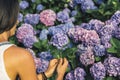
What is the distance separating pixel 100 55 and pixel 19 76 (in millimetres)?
861

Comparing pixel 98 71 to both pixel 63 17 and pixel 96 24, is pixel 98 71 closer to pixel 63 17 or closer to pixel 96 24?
pixel 96 24

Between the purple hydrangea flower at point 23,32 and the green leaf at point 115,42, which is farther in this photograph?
the purple hydrangea flower at point 23,32

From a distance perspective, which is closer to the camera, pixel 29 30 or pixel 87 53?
pixel 87 53

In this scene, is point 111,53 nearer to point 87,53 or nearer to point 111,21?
point 87,53

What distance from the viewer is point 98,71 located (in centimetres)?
326

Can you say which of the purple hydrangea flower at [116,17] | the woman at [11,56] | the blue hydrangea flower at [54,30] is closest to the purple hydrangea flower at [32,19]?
the blue hydrangea flower at [54,30]

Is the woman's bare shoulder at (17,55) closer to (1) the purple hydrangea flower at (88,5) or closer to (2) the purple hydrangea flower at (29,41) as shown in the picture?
(2) the purple hydrangea flower at (29,41)

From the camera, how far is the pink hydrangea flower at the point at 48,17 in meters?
4.07

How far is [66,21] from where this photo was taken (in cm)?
→ 408

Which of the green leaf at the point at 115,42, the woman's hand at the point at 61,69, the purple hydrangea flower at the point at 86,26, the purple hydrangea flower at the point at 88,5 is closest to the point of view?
the woman's hand at the point at 61,69

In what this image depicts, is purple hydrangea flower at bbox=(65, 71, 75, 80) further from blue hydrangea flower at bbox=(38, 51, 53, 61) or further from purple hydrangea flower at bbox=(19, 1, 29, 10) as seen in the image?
purple hydrangea flower at bbox=(19, 1, 29, 10)

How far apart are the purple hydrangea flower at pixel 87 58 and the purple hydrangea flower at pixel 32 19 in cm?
83

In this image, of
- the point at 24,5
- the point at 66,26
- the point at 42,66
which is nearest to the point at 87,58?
the point at 42,66

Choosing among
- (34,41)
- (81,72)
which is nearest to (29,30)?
(34,41)
